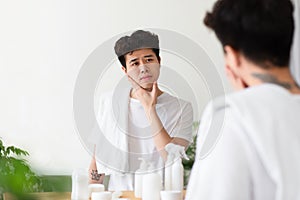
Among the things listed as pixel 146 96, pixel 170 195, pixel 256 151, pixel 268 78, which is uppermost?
pixel 146 96

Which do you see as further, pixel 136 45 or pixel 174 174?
pixel 136 45

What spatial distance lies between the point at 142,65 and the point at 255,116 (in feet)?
5.41

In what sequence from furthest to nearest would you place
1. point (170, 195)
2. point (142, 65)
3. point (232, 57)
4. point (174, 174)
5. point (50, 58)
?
point (50, 58) → point (142, 65) → point (174, 174) → point (170, 195) → point (232, 57)

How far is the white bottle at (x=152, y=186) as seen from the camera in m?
2.09

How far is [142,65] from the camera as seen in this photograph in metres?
2.46

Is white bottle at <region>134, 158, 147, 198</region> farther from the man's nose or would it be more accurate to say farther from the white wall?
the white wall

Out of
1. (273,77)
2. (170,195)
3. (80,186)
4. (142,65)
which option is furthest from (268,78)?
(142,65)

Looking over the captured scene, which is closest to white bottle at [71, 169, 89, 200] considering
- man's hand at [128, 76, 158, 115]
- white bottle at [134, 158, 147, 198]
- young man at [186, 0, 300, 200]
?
white bottle at [134, 158, 147, 198]

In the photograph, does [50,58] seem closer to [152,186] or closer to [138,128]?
[138,128]

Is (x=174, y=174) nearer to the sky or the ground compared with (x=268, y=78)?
nearer to the ground

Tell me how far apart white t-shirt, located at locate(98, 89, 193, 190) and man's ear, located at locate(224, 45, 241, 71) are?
1441 millimetres

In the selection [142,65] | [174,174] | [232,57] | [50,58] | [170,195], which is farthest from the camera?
[50,58]

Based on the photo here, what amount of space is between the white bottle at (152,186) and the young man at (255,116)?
46.7 inches

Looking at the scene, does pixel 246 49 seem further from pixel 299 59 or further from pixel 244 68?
pixel 299 59
